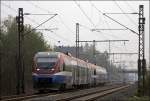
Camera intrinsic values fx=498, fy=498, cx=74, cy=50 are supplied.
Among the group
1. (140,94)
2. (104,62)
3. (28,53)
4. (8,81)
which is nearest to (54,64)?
(140,94)

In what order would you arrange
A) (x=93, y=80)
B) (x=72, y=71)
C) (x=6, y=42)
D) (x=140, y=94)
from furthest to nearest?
(x=93, y=80), (x=6, y=42), (x=72, y=71), (x=140, y=94)

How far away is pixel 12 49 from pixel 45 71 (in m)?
24.7

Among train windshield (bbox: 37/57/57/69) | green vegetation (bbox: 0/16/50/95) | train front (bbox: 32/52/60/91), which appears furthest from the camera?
green vegetation (bbox: 0/16/50/95)

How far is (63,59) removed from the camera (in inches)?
1665

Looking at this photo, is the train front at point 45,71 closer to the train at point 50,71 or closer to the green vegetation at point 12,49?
the train at point 50,71

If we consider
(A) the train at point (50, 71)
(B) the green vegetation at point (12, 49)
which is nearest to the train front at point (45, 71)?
(A) the train at point (50, 71)

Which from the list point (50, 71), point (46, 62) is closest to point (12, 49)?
point (46, 62)

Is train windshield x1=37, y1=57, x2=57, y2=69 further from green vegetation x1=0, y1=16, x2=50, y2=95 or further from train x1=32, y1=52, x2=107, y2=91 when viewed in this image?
green vegetation x1=0, y1=16, x2=50, y2=95

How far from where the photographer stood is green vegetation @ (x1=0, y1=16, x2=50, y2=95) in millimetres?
55906

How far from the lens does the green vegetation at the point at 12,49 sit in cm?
5591

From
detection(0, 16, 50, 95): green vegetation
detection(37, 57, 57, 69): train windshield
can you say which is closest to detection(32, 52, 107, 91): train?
detection(37, 57, 57, 69): train windshield

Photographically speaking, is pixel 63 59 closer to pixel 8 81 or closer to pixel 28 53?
pixel 8 81

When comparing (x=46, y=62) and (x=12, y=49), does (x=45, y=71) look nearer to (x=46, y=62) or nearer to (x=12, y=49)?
(x=46, y=62)

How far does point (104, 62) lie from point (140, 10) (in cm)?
9293
